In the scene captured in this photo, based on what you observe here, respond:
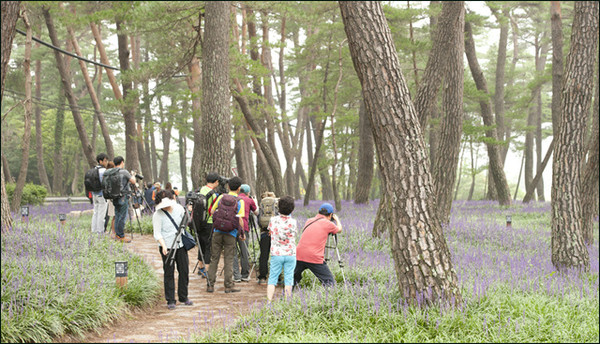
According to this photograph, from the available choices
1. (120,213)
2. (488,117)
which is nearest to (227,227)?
(120,213)

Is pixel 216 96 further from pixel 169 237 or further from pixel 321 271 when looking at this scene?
pixel 321 271

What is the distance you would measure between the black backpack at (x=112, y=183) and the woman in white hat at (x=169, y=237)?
11.9 feet

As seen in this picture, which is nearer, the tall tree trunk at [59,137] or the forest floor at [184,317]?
the forest floor at [184,317]

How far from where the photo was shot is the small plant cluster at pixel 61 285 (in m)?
5.11

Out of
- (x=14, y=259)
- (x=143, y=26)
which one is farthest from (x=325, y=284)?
(x=143, y=26)

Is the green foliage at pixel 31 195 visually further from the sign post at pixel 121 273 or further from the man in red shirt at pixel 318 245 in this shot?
the man in red shirt at pixel 318 245

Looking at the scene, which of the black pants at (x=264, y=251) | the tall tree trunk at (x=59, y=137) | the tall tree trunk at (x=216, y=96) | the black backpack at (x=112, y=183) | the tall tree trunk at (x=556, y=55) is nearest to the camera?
the black pants at (x=264, y=251)

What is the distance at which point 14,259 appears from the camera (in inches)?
263

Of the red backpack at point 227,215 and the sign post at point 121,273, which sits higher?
the red backpack at point 227,215

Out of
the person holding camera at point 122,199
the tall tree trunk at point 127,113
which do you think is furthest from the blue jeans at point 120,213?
the tall tree trunk at point 127,113

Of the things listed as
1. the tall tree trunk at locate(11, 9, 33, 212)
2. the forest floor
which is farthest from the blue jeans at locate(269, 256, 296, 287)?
the tall tree trunk at locate(11, 9, 33, 212)

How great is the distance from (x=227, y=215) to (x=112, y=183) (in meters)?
3.83

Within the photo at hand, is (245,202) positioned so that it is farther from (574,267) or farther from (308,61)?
(308,61)

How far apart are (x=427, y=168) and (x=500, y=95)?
834 inches
